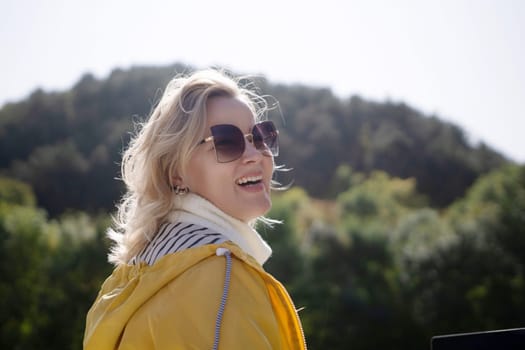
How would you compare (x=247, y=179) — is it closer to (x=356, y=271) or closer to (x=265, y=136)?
(x=265, y=136)

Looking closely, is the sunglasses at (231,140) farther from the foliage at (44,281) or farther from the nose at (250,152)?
the foliage at (44,281)

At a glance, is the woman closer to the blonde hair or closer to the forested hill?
the blonde hair

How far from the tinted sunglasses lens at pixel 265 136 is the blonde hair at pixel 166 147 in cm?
7

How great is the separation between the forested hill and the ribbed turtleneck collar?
37.8 metres

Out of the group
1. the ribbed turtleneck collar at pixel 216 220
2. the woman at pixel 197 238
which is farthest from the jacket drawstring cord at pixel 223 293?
the ribbed turtleneck collar at pixel 216 220

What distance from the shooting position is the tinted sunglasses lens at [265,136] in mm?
1721

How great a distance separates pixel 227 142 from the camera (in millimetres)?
1611

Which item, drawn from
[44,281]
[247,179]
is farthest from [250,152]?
[44,281]

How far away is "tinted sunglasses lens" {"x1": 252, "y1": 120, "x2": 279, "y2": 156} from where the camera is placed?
5.65 ft

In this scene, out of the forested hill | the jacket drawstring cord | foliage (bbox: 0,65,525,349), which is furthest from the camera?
the forested hill

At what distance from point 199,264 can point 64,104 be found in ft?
165

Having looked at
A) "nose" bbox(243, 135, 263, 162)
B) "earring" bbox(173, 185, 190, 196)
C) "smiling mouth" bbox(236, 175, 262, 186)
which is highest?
"nose" bbox(243, 135, 263, 162)

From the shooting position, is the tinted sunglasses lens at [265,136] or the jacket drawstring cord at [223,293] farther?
the tinted sunglasses lens at [265,136]

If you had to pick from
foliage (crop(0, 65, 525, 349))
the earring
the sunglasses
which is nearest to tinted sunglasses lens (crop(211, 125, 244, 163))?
the sunglasses
